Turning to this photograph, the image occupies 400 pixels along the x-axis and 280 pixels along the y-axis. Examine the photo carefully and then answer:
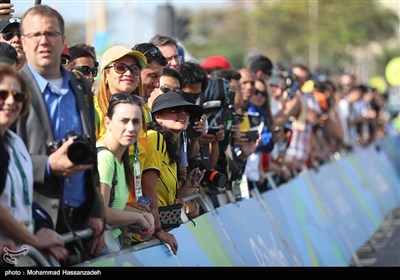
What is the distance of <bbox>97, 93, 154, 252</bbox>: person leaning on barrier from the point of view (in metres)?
6.00

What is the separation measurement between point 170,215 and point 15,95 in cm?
232

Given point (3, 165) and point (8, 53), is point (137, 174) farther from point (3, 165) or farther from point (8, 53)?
point (3, 165)

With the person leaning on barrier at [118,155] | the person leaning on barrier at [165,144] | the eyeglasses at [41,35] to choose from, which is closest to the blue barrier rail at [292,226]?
the person leaning on barrier at [118,155]

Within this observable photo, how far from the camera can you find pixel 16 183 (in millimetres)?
5066

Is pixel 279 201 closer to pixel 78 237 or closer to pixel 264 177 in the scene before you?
pixel 264 177

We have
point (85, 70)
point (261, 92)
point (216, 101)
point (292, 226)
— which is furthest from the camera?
point (261, 92)

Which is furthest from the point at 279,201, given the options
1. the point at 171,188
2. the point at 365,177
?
the point at 365,177

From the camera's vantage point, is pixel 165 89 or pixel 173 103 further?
pixel 165 89

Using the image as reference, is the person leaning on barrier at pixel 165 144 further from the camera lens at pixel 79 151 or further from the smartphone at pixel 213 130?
the camera lens at pixel 79 151

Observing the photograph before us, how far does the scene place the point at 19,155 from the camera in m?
5.14

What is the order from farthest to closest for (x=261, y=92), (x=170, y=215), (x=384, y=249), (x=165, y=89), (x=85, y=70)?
(x=384, y=249)
(x=261, y=92)
(x=165, y=89)
(x=85, y=70)
(x=170, y=215)

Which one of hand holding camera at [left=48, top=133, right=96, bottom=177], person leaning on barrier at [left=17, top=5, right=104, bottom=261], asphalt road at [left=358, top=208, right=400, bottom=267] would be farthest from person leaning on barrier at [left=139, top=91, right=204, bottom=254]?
asphalt road at [left=358, top=208, right=400, bottom=267]

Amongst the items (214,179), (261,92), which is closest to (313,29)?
(261,92)

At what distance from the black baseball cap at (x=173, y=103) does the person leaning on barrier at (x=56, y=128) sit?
1733 mm
